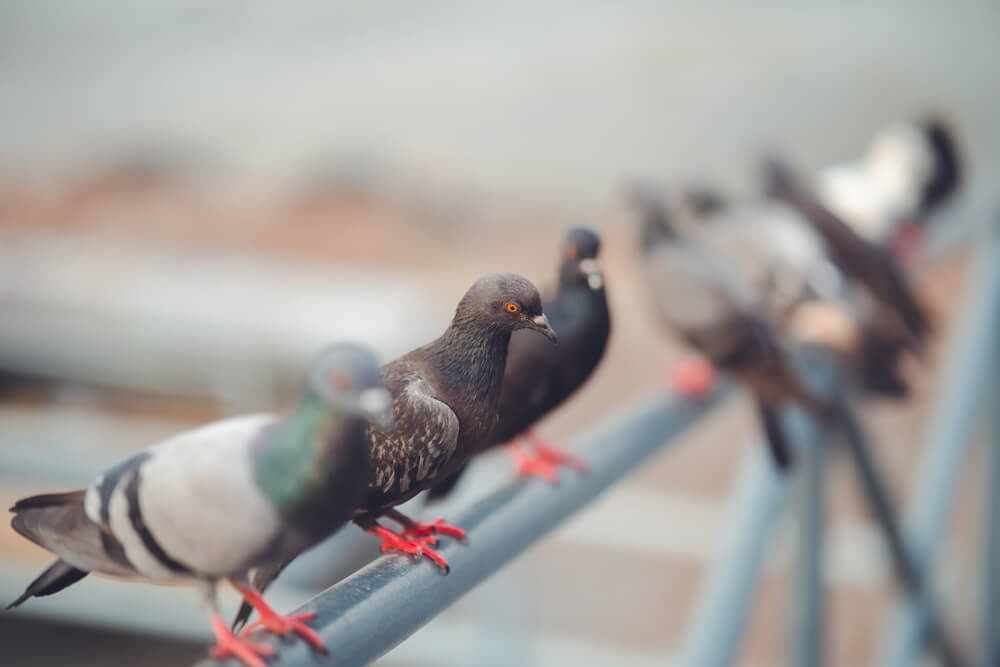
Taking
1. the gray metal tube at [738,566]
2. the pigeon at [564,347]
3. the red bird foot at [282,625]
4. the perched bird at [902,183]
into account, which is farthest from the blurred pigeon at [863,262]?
the red bird foot at [282,625]

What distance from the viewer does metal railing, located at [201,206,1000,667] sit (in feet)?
1.81

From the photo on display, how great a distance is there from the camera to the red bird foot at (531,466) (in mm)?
796

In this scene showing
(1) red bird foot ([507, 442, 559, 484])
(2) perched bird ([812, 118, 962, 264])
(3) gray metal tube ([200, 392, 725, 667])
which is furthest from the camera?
(2) perched bird ([812, 118, 962, 264])

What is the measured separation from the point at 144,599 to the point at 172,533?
91cm

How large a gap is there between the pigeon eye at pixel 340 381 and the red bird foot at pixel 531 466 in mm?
404

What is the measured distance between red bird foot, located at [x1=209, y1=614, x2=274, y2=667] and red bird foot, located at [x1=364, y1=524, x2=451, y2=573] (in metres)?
0.14

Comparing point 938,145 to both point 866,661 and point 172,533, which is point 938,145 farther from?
point 172,533

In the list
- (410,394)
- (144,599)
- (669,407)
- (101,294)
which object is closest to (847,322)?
(669,407)

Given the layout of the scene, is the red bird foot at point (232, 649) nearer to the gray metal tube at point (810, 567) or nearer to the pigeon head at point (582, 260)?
the pigeon head at point (582, 260)

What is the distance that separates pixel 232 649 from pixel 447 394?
5.8 inches

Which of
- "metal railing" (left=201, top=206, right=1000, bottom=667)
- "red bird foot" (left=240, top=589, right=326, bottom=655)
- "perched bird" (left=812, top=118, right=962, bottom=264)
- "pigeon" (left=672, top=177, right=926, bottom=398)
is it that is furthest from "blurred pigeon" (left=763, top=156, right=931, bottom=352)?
"red bird foot" (left=240, top=589, right=326, bottom=655)

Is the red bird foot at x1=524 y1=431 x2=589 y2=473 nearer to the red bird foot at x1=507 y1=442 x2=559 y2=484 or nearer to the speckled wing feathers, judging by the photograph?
the red bird foot at x1=507 y1=442 x2=559 y2=484

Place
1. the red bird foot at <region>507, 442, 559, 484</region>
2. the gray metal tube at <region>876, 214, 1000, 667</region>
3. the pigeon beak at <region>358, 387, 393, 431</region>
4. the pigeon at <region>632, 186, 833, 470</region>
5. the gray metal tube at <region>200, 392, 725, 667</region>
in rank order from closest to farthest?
the pigeon beak at <region>358, 387, 393, 431</region> < the gray metal tube at <region>200, 392, 725, 667</region> < the red bird foot at <region>507, 442, 559, 484</region> < the pigeon at <region>632, 186, 833, 470</region> < the gray metal tube at <region>876, 214, 1000, 667</region>

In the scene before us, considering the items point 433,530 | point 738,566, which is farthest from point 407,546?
point 738,566
